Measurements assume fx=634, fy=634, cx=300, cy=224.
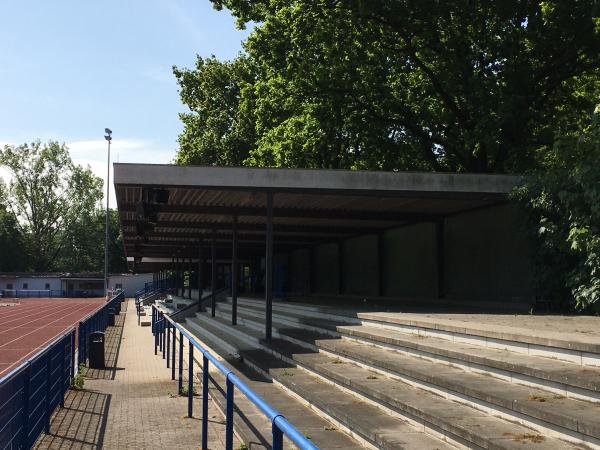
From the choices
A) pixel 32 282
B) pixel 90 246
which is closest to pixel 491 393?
pixel 32 282

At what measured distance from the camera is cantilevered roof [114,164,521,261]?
461 inches

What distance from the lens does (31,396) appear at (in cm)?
692

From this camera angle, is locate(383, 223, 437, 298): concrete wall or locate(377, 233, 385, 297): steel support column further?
locate(377, 233, 385, 297): steel support column

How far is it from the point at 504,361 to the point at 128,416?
520 cm

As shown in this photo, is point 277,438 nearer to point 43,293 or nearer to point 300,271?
point 300,271

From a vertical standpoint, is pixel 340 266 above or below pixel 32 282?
→ above

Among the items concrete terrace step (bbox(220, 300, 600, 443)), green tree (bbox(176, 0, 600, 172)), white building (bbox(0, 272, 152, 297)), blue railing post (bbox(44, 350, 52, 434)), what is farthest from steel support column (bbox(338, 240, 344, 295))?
white building (bbox(0, 272, 152, 297))

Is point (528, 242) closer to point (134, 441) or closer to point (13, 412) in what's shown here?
point (134, 441)

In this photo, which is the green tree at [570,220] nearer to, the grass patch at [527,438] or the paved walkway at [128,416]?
the grass patch at [527,438]

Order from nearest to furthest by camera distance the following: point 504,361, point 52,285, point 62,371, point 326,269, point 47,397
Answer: point 504,361
point 47,397
point 62,371
point 326,269
point 52,285

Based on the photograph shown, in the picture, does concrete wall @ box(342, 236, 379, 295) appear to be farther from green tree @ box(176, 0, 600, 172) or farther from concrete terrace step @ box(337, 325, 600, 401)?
concrete terrace step @ box(337, 325, 600, 401)

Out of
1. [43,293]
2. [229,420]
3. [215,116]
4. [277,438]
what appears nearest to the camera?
[277,438]

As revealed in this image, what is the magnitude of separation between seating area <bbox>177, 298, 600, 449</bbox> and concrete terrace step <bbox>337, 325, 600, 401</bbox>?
11 mm

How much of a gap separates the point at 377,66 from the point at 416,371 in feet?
60.7
